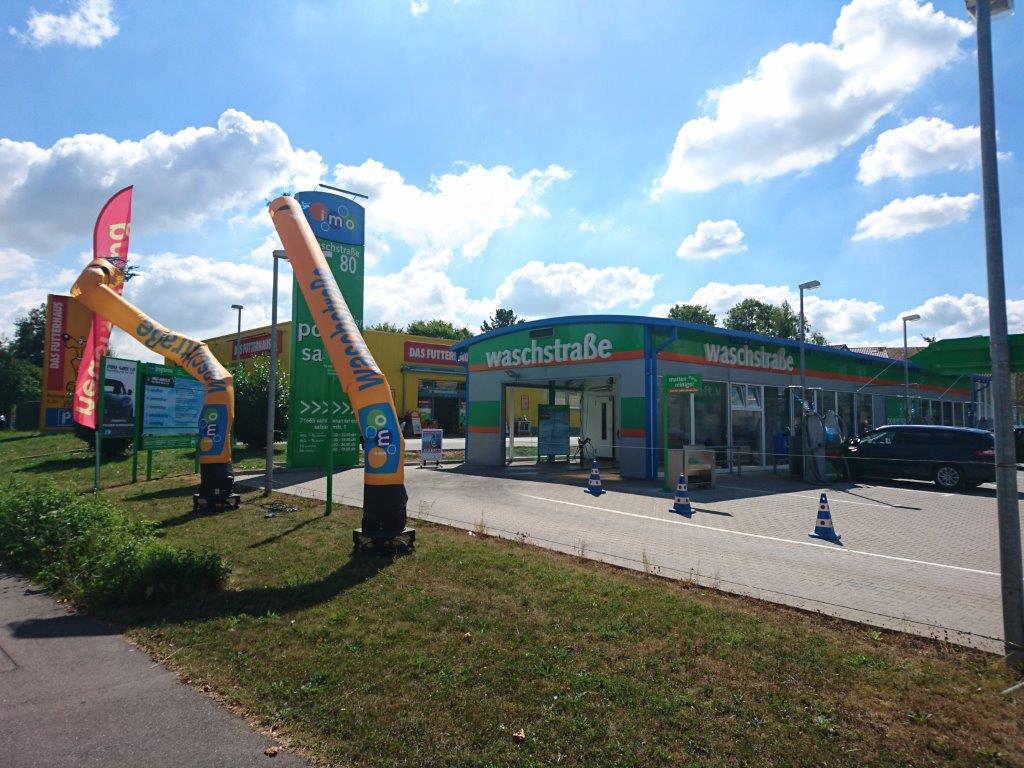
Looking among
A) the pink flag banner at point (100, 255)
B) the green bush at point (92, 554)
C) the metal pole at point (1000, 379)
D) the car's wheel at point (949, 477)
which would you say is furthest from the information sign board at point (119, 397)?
the car's wheel at point (949, 477)

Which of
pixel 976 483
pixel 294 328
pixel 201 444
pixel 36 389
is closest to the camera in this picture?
pixel 201 444

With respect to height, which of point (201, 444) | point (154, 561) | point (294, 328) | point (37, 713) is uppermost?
point (294, 328)

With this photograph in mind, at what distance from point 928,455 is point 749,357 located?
20.8 ft

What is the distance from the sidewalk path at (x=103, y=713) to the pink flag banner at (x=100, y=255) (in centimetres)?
1774

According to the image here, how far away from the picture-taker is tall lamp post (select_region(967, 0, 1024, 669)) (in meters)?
5.00

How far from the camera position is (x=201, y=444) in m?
11.9

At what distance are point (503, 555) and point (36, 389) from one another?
64501 mm

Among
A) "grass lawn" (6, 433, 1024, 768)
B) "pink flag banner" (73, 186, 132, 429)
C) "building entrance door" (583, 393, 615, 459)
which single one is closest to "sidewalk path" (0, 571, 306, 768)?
"grass lawn" (6, 433, 1024, 768)

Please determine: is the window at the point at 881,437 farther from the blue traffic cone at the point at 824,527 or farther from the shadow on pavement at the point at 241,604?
the shadow on pavement at the point at 241,604

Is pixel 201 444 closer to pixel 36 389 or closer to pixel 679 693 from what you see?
pixel 679 693

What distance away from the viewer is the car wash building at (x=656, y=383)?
59.7ft

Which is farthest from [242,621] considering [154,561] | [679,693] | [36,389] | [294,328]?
[36,389]

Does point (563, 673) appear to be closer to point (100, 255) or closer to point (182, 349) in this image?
point (182, 349)

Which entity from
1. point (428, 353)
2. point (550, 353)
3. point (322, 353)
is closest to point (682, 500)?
point (550, 353)
